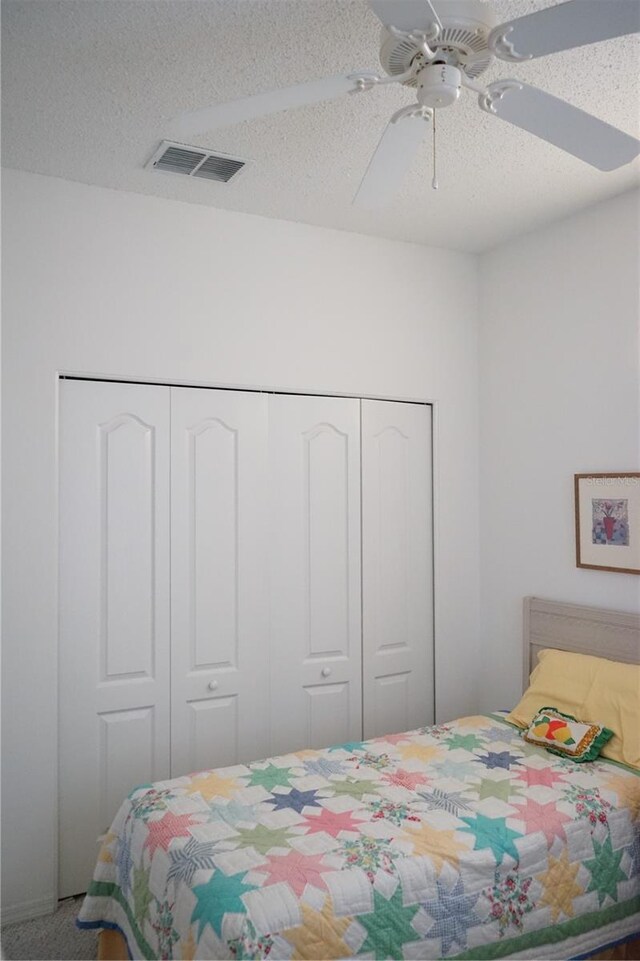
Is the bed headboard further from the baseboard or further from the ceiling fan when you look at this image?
the baseboard

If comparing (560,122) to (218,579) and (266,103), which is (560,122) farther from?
(218,579)

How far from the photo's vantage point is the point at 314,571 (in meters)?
3.39

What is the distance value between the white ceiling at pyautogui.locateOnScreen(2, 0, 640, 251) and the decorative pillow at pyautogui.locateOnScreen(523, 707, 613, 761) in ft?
6.88

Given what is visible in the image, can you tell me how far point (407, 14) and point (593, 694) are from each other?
238cm

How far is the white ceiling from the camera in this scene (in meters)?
1.95

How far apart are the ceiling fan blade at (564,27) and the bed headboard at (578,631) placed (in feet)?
7.08

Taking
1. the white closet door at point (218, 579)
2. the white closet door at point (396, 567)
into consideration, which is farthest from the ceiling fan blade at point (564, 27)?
the white closet door at point (396, 567)

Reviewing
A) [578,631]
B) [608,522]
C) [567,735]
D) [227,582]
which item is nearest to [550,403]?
[608,522]

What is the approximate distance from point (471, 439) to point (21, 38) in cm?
262

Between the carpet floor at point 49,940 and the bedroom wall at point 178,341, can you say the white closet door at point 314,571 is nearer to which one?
the bedroom wall at point 178,341

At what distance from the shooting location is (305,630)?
336cm

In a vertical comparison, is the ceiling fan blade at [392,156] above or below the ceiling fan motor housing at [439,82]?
below

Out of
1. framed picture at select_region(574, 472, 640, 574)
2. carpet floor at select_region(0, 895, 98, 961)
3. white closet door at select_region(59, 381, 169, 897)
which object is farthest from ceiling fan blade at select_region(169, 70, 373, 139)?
carpet floor at select_region(0, 895, 98, 961)

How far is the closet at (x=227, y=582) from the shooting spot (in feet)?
9.52
